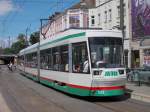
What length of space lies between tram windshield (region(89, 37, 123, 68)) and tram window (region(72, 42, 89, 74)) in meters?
0.32

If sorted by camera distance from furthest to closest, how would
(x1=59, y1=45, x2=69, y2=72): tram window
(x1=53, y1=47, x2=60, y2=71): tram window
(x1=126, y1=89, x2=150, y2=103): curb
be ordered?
(x1=53, y1=47, x2=60, y2=71): tram window → (x1=59, y1=45, x2=69, y2=72): tram window → (x1=126, y1=89, x2=150, y2=103): curb

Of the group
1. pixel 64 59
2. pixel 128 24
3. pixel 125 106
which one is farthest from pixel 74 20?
pixel 125 106

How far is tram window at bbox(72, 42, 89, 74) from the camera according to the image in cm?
1511

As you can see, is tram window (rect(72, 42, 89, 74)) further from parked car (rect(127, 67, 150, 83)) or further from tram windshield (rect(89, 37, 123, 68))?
parked car (rect(127, 67, 150, 83))

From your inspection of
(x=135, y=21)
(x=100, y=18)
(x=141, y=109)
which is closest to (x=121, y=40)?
(x=141, y=109)

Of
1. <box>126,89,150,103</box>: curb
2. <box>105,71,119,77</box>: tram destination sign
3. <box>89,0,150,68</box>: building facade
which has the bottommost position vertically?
<box>126,89,150,103</box>: curb

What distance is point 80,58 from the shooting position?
15594 mm

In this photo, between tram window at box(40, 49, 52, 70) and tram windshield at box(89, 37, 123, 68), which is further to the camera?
tram window at box(40, 49, 52, 70)

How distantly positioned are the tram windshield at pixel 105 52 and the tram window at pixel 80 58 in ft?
1.04

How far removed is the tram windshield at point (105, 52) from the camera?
587 inches

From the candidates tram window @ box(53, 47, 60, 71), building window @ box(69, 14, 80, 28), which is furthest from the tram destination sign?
building window @ box(69, 14, 80, 28)

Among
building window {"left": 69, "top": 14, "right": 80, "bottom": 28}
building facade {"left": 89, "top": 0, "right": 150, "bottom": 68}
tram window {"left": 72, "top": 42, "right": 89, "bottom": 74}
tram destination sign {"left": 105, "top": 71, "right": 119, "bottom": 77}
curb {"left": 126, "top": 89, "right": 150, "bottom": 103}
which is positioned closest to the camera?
tram destination sign {"left": 105, "top": 71, "right": 119, "bottom": 77}

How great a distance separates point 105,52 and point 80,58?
1.09 m

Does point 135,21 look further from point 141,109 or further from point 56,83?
point 141,109
